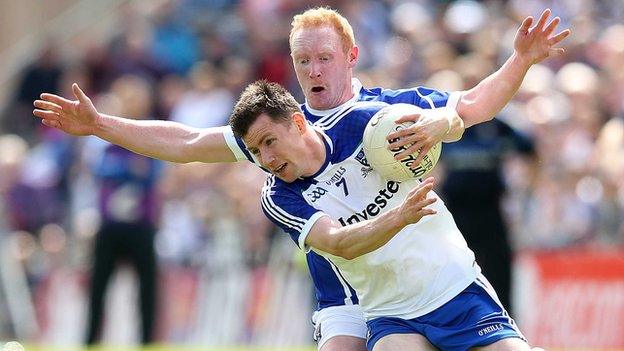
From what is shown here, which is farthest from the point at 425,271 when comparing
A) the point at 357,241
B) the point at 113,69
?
the point at 113,69

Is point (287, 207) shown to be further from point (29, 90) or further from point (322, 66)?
point (29, 90)

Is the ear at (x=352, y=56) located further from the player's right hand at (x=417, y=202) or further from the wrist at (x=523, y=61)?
the player's right hand at (x=417, y=202)

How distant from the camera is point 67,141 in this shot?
17125mm

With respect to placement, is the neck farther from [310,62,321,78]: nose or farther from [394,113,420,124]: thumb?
[394,113,420,124]: thumb

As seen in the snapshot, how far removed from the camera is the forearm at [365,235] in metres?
6.32

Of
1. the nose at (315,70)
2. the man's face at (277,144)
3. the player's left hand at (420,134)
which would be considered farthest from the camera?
the nose at (315,70)

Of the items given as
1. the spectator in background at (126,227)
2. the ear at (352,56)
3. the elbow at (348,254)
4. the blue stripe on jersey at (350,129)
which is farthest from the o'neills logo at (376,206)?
the spectator in background at (126,227)

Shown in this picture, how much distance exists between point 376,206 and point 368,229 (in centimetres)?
45

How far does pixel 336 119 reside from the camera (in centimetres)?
696

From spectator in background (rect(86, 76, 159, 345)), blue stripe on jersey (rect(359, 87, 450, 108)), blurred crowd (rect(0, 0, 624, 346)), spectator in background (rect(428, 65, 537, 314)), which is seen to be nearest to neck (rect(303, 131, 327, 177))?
blue stripe on jersey (rect(359, 87, 450, 108))

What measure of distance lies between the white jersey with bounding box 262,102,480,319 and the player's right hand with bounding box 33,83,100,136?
1059 millimetres

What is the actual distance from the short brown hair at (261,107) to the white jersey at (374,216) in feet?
0.99

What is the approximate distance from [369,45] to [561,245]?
13.6ft

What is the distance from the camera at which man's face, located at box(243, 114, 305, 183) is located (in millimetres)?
6699
